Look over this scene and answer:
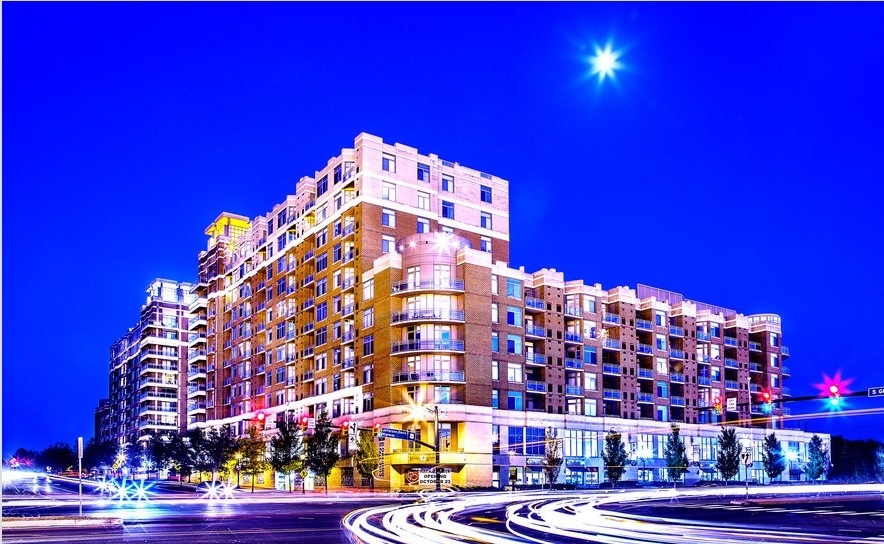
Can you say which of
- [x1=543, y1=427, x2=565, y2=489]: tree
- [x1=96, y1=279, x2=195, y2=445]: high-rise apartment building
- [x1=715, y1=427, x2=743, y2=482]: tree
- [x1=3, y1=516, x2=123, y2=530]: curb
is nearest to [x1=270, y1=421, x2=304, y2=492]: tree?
[x1=543, y1=427, x2=565, y2=489]: tree

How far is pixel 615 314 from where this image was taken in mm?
111250

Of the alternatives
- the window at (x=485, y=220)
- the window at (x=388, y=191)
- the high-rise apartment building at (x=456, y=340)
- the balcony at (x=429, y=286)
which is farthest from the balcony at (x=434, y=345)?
the window at (x=485, y=220)

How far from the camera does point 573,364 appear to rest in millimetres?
104250

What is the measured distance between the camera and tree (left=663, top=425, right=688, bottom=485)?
351ft

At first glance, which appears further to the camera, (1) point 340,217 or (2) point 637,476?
(2) point 637,476

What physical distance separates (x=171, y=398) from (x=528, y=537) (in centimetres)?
16915

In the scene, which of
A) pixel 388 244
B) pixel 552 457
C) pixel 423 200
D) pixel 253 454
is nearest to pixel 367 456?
pixel 253 454

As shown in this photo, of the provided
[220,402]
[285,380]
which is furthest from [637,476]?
[220,402]

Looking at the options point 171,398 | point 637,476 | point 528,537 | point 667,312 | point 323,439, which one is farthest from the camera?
point 171,398

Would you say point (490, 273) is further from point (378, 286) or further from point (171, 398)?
point (171, 398)

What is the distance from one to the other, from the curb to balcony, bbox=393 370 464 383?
55.5m

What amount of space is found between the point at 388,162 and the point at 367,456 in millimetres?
32141

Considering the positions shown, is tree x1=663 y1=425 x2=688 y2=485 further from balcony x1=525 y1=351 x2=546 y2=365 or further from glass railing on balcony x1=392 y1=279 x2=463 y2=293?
glass railing on balcony x1=392 y1=279 x2=463 y2=293

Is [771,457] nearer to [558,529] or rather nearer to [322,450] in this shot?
[322,450]
